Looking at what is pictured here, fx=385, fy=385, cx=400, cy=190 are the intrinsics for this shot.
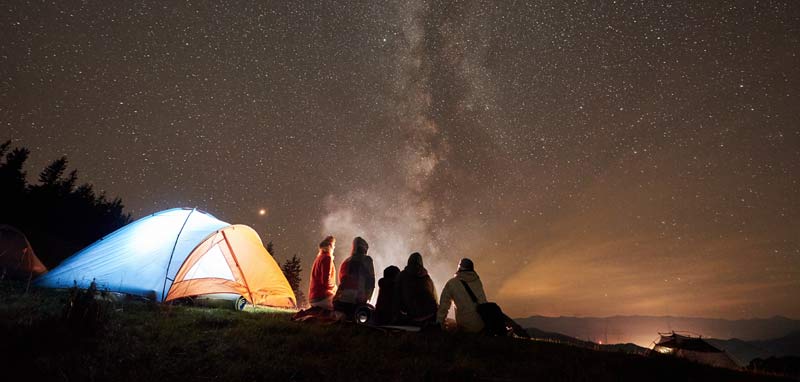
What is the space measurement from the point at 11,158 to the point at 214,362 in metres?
60.0

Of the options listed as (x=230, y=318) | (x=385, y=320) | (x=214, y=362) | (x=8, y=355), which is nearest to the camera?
(x=8, y=355)

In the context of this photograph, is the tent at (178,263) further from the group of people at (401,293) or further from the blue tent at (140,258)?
the group of people at (401,293)

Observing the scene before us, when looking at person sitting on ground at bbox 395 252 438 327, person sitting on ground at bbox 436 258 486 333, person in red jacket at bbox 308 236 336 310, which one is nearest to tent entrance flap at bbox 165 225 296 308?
person in red jacket at bbox 308 236 336 310

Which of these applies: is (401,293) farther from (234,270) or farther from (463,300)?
(234,270)

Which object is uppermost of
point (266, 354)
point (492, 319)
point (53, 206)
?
point (53, 206)

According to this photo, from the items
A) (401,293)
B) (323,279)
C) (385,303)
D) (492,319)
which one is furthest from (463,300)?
(323,279)

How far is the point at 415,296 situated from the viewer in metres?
7.62

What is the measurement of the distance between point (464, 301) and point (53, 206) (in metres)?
60.6

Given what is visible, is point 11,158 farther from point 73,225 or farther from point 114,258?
point 114,258

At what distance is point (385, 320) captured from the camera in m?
7.65

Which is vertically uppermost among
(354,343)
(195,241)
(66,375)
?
(195,241)

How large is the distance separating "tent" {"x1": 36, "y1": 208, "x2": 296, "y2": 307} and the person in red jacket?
246cm

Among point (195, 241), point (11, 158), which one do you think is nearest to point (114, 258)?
point (195, 241)

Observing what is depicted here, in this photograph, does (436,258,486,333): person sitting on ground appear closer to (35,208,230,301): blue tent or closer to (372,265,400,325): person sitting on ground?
(372,265,400,325): person sitting on ground
